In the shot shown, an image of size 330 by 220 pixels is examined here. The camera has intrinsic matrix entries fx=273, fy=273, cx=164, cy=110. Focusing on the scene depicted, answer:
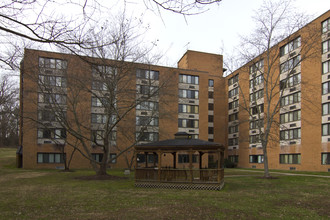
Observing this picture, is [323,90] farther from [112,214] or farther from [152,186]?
[112,214]

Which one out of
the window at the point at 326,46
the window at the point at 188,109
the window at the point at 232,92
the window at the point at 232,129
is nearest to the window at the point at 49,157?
the window at the point at 188,109

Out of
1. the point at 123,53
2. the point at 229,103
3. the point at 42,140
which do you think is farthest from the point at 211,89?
the point at 123,53

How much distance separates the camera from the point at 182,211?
422 inches

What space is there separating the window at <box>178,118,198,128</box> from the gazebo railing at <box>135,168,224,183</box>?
32507 millimetres

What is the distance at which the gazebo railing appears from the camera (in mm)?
17953

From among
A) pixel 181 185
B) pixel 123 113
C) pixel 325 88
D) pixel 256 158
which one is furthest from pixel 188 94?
pixel 181 185

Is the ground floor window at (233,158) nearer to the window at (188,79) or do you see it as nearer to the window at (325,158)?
the window at (188,79)

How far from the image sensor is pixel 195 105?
5300cm

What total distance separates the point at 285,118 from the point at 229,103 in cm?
1791

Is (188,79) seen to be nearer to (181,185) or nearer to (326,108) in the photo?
(326,108)

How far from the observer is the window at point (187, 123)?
2030 inches

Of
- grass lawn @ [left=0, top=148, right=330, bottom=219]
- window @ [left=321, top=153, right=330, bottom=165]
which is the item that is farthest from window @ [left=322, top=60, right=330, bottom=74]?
grass lawn @ [left=0, top=148, right=330, bottom=219]

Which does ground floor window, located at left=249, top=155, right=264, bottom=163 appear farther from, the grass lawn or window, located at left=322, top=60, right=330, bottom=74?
the grass lawn

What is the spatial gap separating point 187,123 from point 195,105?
3.93 metres
